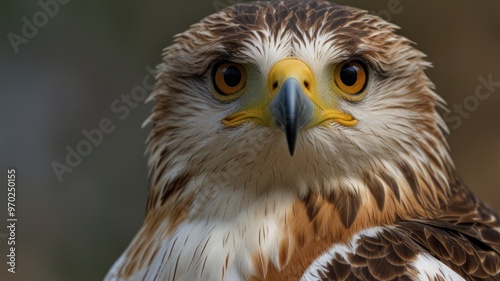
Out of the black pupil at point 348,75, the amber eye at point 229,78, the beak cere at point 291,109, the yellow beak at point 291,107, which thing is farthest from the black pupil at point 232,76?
the black pupil at point 348,75

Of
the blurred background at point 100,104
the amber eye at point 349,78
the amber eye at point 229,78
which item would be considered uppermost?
the amber eye at point 229,78

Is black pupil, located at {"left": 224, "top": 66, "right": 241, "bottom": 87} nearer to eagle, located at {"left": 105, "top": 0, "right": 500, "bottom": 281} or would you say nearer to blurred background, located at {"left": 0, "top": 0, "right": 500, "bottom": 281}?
eagle, located at {"left": 105, "top": 0, "right": 500, "bottom": 281}

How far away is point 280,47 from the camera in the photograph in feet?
8.91

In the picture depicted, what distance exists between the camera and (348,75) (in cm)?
→ 277

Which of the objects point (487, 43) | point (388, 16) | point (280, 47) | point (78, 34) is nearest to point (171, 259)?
point (280, 47)

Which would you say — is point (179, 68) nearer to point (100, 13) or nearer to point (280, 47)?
point (280, 47)

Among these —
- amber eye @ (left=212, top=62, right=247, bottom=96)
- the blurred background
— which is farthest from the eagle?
the blurred background

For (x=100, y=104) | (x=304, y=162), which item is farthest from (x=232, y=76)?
(x=100, y=104)

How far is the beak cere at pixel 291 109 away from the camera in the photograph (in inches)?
96.2

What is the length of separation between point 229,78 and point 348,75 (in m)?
0.42

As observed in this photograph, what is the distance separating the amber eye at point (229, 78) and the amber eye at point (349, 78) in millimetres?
333

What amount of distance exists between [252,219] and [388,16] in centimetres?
342

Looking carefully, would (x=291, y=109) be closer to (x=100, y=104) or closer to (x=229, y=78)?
(x=229, y=78)

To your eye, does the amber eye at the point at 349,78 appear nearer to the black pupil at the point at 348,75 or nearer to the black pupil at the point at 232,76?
the black pupil at the point at 348,75
